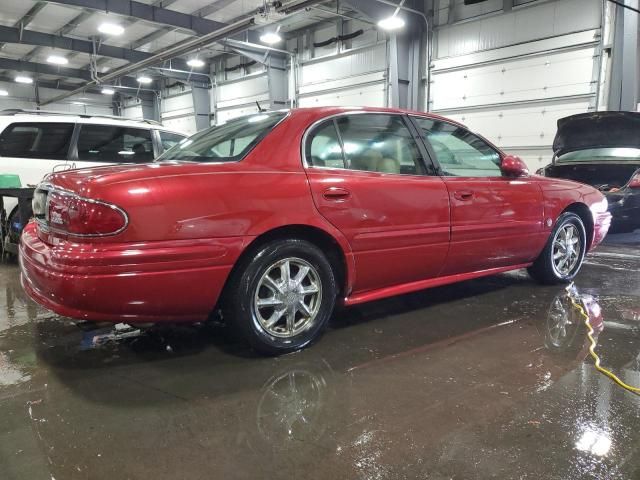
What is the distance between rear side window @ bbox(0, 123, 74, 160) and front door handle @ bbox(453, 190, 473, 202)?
4.56 m

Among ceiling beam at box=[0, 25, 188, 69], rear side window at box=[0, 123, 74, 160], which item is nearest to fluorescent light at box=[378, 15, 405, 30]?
rear side window at box=[0, 123, 74, 160]

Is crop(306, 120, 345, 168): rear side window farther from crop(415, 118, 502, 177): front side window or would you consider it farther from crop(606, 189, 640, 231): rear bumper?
crop(606, 189, 640, 231): rear bumper

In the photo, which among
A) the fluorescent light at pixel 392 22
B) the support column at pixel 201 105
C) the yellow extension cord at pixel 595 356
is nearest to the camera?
the yellow extension cord at pixel 595 356

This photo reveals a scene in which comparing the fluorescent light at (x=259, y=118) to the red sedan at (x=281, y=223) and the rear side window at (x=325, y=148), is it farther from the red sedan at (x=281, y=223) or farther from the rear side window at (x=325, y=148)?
the rear side window at (x=325, y=148)

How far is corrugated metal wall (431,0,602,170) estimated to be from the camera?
8.58 metres

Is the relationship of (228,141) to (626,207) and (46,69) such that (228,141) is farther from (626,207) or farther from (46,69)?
(46,69)

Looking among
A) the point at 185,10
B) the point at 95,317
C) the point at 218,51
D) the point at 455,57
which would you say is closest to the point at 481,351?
the point at 95,317

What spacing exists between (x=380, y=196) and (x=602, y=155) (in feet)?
17.5

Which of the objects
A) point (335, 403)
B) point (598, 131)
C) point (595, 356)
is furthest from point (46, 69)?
point (595, 356)

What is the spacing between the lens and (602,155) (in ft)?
21.0

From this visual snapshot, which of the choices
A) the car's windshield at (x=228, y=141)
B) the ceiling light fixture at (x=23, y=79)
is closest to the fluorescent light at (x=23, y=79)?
the ceiling light fixture at (x=23, y=79)

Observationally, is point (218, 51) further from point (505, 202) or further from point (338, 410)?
point (338, 410)

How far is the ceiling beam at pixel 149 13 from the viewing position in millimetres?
10375

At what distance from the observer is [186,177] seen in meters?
2.09
